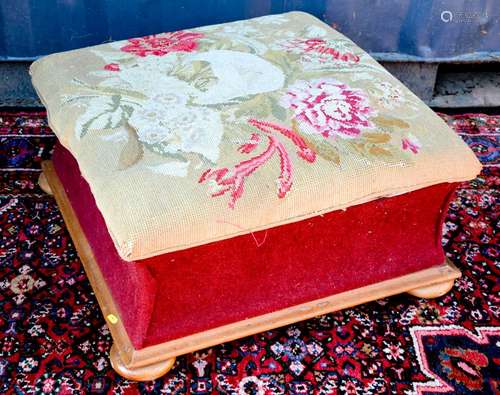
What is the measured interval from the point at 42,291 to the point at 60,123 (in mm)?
367

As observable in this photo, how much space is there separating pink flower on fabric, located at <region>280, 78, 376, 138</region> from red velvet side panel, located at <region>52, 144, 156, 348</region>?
1.30 ft

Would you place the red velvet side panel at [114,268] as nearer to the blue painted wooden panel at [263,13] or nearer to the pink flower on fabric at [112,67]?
the pink flower on fabric at [112,67]

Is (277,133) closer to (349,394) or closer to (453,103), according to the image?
(349,394)

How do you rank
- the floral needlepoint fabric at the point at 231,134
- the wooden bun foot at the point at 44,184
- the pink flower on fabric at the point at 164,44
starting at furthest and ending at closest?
the wooden bun foot at the point at 44,184
the pink flower on fabric at the point at 164,44
the floral needlepoint fabric at the point at 231,134

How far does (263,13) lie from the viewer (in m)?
1.92

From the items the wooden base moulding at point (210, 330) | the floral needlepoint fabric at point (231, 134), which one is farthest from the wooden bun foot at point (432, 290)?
the floral needlepoint fabric at point (231, 134)

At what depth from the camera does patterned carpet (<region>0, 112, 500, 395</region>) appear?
1.22 metres

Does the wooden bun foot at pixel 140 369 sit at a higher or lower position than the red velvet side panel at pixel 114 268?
lower

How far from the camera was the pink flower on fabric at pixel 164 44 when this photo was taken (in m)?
1.46

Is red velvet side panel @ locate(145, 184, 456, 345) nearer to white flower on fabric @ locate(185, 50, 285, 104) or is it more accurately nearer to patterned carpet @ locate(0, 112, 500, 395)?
patterned carpet @ locate(0, 112, 500, 395)

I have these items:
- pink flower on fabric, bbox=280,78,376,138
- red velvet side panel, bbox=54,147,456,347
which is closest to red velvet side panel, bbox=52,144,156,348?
red velvet side panel, bbox=54,147,456,347

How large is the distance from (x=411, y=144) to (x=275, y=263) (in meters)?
0.32

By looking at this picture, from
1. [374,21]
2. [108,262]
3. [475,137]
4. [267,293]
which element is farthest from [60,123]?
[475,137]

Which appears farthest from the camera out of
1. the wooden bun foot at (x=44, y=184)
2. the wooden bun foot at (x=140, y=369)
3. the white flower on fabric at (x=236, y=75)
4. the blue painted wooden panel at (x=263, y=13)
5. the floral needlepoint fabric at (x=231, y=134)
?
the blue painted wooden panel at (x=263, y=13)
